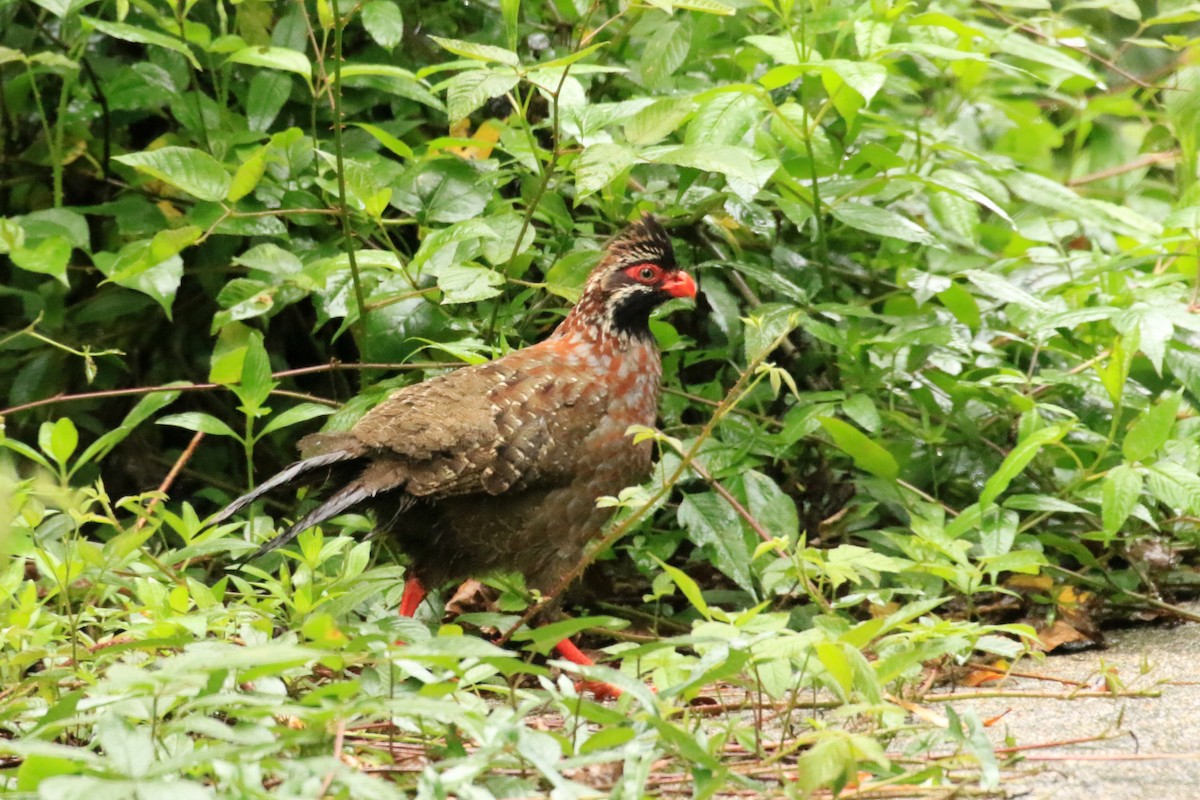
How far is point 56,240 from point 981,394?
3.25 m

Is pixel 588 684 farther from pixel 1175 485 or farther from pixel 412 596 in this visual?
pixel 1175 485

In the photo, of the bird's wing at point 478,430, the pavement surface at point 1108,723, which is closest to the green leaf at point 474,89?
the bird's wing at point 478,430

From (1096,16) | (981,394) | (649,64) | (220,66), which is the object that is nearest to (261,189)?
(220,66)

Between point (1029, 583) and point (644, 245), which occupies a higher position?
point (644, 245)

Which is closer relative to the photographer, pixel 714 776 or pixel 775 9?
pixel 714 776

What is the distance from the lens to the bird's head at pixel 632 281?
4645 mm

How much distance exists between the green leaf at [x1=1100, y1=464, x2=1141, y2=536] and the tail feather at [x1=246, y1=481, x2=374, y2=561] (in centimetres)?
214

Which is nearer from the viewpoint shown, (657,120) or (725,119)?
(657,120)

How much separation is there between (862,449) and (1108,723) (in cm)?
129

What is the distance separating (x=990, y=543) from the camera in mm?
4156

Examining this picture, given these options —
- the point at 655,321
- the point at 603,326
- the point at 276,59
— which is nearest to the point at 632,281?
the point at 603,326

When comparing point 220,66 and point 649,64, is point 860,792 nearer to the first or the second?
point 649,64

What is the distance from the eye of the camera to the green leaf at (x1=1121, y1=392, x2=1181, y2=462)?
4.06 meters

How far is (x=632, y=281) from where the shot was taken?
4.64m
